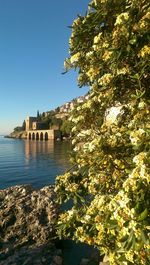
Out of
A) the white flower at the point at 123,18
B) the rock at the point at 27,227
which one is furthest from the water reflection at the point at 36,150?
the white flower at the point at 123,18

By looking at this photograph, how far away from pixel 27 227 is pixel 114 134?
47.0ft

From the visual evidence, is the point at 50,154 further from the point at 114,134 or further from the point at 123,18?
the point at 123,18

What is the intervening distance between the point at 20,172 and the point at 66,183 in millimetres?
49204

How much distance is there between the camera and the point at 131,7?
700 cm

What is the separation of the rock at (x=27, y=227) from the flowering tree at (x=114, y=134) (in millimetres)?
9096

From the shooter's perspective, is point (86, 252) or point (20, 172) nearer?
point (86, 252)

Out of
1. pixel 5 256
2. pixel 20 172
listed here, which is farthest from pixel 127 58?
pixel 20 172

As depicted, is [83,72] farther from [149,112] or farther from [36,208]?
[36,208]

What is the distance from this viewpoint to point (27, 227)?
20172mm

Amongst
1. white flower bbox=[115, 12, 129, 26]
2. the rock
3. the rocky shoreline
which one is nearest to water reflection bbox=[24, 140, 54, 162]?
the rock

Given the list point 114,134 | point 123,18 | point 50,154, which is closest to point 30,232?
point 114,134

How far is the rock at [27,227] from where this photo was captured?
16828 millimetres

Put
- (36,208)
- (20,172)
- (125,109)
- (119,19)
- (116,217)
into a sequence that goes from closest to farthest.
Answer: (116,217)
(119,19)
(125,109)
(36,208)
(20,172)

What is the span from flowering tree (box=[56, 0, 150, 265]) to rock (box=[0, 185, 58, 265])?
910 cm
